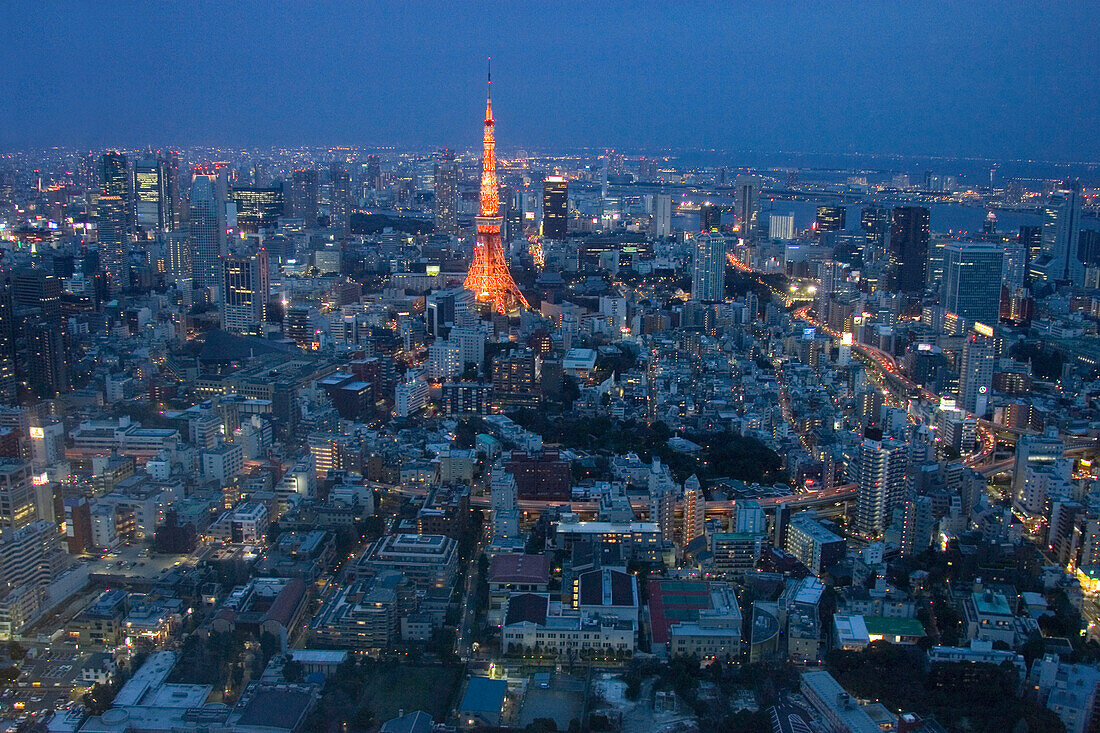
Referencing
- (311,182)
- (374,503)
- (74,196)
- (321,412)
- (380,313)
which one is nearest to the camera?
(374,503)

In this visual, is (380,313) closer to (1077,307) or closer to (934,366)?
(934,366)

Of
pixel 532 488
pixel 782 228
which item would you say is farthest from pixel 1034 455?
pixel 782 228

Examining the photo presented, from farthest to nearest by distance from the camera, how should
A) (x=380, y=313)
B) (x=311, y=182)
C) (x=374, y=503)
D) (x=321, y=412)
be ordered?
(x=311, y=182)
(x=380, y=313)
(x=321, y=412)
(x=374, y=503)

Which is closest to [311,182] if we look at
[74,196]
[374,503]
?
[74,196]

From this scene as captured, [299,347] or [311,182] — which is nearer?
[299,347]

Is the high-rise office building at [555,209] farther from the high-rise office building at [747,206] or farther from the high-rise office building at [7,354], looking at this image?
the high-rise office building at [7,354]

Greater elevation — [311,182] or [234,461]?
[311,182]

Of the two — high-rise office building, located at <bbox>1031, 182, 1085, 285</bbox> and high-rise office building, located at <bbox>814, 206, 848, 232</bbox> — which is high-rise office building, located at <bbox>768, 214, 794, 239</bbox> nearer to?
high-rise office building, located at <bbox>814, 206, 848, 232</bbox>

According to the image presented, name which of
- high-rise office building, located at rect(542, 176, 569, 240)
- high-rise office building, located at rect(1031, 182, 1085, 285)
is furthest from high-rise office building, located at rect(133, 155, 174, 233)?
high-rise office building, located at rect(1031, 182, 1085, 285)
